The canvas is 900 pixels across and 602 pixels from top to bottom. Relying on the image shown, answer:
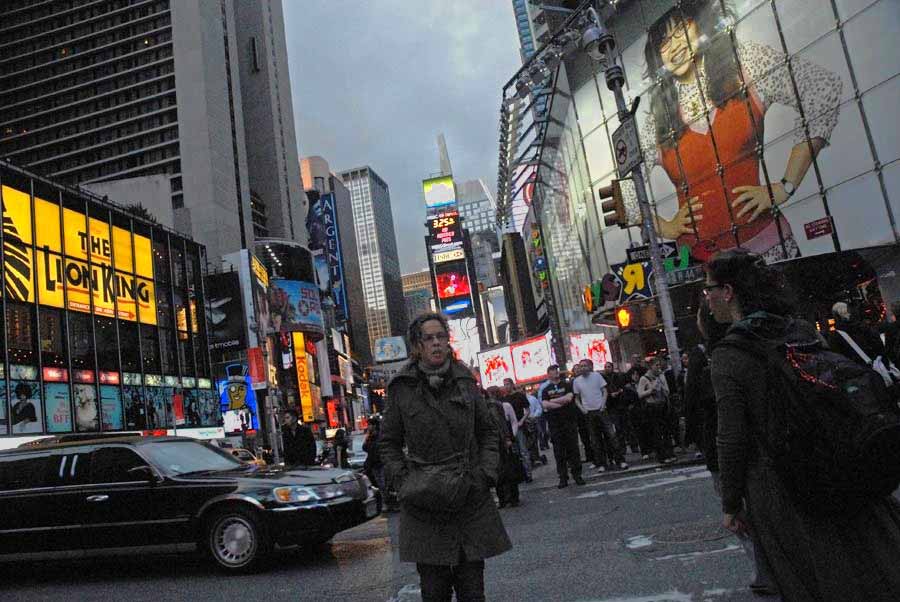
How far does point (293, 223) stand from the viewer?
12456 cm

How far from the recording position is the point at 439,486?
126 inches

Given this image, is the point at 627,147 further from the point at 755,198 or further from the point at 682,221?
the point at 682,221

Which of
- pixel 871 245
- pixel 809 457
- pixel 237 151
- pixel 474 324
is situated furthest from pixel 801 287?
pixel 237 151

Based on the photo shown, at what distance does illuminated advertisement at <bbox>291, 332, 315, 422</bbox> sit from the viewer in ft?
272

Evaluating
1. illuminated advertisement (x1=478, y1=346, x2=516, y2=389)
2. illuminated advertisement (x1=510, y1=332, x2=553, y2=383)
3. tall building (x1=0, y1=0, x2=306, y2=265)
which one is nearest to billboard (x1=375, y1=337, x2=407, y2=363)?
tall building (x1=0, y1=0, x2=306, y2=265)

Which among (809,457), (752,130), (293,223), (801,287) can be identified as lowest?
(809,457)

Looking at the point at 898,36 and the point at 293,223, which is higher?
the point at 293,223

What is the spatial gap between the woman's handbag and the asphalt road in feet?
6.91

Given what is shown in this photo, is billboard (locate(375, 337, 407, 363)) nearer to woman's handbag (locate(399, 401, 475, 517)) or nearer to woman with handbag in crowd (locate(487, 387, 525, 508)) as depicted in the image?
woman with handbag in crowd (locate(487, 387, 525, 508))

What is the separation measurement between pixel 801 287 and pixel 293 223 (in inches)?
4339

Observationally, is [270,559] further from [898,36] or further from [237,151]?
[237,151]

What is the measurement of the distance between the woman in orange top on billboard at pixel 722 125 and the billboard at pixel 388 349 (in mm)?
107845

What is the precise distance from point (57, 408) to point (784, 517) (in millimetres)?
39532

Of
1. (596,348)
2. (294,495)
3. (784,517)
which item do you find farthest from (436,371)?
(596,348)
